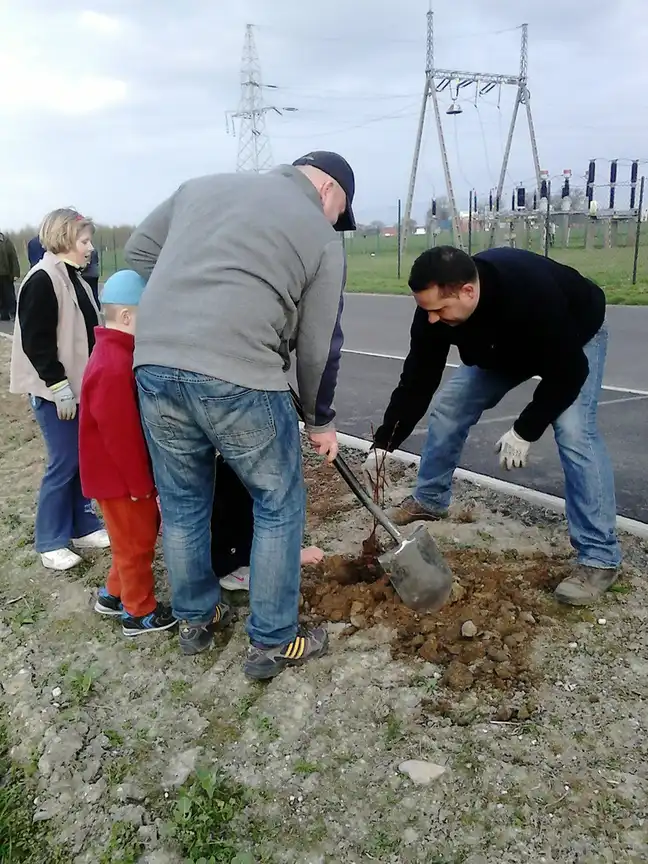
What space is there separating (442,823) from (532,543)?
1.98 metres

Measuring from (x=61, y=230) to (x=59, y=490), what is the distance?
1318 millimetres

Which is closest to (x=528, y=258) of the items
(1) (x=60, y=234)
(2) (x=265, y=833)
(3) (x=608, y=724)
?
(3) (x=608, y=724)

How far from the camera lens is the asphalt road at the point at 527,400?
505cm

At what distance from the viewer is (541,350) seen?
320cm

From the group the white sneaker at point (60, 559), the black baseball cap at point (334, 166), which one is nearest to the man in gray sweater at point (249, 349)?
the black baseball cap at point (334, 166)

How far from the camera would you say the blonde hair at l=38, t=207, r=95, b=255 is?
366 cm

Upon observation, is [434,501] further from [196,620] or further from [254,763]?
[254,763]

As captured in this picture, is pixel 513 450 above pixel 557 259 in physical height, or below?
above

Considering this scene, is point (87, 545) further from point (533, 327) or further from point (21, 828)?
point (533, 327)

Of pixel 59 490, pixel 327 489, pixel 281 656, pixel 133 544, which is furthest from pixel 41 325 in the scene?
pixel 327 489

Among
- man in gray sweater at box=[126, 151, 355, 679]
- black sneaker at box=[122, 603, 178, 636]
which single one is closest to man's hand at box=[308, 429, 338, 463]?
man in gray sweater at box=[126, 151, 355, 679]

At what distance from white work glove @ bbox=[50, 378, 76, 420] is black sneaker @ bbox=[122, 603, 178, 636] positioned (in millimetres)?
1034

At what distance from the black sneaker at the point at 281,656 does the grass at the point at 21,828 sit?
0.85 meters

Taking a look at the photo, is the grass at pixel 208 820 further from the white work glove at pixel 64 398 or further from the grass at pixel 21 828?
the white work glove at pixel 64 398
